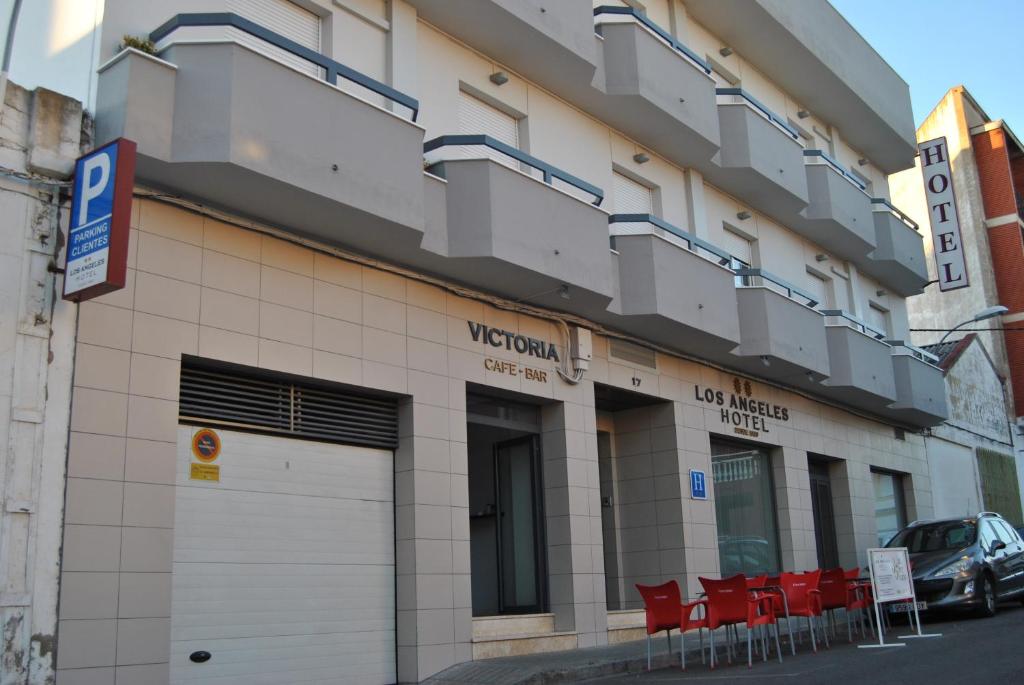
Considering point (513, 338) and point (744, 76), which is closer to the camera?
point (513, 338)

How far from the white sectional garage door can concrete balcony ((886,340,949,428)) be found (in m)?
15.9

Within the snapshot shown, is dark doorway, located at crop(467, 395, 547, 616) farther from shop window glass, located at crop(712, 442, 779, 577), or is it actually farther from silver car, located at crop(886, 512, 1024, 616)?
silver car, located at crop(886, 512, 1024, 616)

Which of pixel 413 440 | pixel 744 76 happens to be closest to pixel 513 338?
pixel 413 440

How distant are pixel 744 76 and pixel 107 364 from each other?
1640 cm

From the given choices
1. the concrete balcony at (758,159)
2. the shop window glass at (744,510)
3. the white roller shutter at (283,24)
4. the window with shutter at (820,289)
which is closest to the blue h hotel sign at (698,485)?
the shop window glass at (744,510)

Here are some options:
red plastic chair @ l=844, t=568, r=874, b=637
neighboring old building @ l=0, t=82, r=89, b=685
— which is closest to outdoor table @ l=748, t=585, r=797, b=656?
red plastic chair @ l=844, t=568, r=874, b=637

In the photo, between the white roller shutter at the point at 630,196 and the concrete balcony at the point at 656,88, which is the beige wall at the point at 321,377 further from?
the concrete balcony at the point at 656,88

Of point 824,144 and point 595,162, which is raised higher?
point 824,144

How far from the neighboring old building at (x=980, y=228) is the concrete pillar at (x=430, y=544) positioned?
3228 cm

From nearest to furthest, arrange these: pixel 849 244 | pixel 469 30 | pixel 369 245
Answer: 1. pixel 369 245
2. pixel 469 30
3. pixel 849 244

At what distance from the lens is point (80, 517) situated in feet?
28.8

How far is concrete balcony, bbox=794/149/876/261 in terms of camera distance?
870 inches

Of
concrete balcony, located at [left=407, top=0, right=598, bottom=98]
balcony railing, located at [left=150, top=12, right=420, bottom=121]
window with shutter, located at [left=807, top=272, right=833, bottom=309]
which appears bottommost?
balcony railing, located at [left=150, top=12, right=420, bottom=121]

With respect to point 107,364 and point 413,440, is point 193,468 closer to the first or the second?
point 107,364
